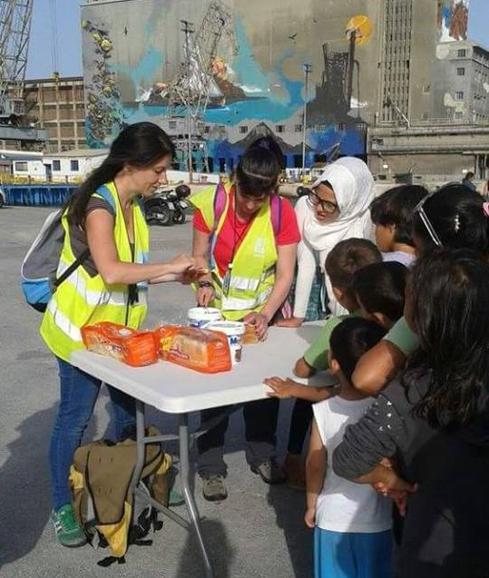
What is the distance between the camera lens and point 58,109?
7775 cm

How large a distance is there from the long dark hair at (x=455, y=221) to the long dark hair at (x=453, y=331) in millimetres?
415

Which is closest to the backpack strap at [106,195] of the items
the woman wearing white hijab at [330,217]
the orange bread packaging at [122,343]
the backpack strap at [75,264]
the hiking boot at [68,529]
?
the backpack strap at [75,264]

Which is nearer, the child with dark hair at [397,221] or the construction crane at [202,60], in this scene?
the child with dark hair at [397,221]

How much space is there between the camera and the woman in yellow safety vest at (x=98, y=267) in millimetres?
2170

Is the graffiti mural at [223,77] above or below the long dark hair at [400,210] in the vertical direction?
above

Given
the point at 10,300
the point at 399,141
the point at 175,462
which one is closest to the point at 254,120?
the point at 399,141

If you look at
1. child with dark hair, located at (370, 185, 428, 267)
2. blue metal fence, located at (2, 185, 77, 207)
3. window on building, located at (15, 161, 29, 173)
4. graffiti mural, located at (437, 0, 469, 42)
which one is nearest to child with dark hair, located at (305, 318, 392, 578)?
child with dark hair, located at (370, 185, 428, 267)

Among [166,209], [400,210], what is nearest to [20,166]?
[166,209]

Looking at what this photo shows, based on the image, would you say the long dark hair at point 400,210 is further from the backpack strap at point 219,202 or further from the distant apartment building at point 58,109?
the distant apartment building at point 58,109

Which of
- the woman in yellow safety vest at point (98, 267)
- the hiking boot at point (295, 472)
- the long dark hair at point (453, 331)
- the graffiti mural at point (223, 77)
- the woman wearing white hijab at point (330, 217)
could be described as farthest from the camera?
the graffiti mural at point (223, 77)

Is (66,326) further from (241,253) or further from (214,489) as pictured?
(214,489)

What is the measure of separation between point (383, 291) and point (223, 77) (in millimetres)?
61561

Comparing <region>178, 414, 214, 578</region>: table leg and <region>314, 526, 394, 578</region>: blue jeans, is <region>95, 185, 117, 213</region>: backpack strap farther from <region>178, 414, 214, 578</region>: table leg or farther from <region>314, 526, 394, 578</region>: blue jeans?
<region>314, 526, 394, 578</region>: blue jeans

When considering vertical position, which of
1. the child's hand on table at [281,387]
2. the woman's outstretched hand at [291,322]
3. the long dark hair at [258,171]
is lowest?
the child's hand on table at [281,387]
